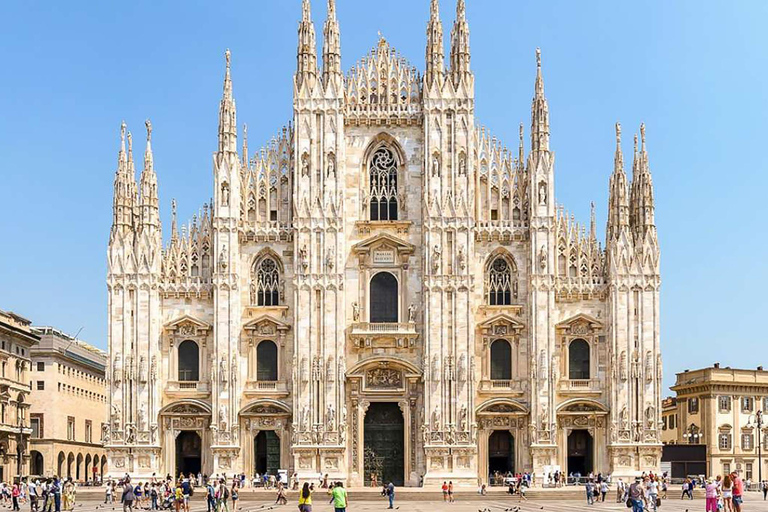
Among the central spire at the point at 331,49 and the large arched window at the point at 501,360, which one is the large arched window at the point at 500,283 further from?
the central spire at the point at 331,49

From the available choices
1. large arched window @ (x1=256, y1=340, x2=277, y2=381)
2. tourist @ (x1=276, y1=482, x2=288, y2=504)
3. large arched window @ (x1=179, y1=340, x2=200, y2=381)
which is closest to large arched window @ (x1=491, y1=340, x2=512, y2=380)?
large arched window @ (x1=256, y1=340, x2=277, y2=381)

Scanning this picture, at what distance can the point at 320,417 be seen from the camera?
65.7 m

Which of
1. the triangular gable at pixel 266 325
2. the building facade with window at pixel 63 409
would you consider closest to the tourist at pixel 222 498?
the triangular gable at pixel 266 325

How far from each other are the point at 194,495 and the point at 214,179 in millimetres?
16503

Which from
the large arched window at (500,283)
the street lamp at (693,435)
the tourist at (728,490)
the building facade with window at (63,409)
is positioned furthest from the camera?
the street lamp at (693,435)

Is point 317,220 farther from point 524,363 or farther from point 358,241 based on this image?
point 524,363

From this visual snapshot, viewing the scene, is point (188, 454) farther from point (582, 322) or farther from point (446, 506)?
point (582, 322)

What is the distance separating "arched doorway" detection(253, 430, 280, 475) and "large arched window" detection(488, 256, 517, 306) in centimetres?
1352

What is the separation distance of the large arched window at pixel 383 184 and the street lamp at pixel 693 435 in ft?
127

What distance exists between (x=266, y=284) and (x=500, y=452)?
15.3m

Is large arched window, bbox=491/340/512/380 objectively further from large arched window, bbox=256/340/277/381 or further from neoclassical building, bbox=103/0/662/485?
large arched window, bbox=256/340/277/381

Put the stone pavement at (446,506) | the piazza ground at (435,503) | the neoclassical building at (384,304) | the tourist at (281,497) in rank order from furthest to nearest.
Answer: the neoclassical building at (384,304)
the tourist at (281,497)
the piazza ground at (435,503)
the stone pavement at (446,506)

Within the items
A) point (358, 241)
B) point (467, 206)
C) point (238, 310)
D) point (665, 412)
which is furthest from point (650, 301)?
point (665, 412)

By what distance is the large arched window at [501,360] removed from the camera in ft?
220
